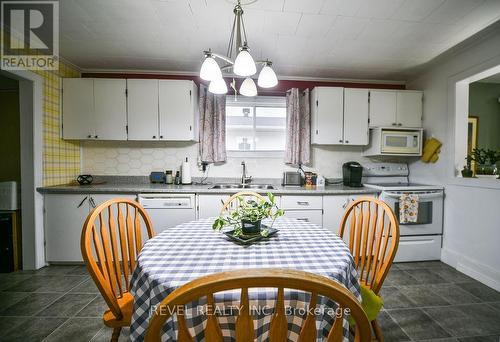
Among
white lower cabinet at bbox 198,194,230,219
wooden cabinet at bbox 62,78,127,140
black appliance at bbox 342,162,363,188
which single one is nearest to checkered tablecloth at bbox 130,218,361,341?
white lower cabinet at bbox 198,194,230,219

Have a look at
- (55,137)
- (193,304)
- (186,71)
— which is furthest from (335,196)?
(55,137)

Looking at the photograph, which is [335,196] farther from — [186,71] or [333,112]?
[186,71]

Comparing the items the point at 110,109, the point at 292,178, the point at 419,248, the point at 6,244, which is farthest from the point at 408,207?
the point at 6,244

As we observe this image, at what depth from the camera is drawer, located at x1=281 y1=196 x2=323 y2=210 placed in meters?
2.77

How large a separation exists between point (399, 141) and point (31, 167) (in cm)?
448

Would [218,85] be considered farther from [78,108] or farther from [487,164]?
[487,164]

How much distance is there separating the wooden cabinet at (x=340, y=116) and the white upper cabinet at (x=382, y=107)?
0.10m

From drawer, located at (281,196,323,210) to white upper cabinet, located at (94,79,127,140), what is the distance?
222 cm

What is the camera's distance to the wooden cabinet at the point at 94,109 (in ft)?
9.89

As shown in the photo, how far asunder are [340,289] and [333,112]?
306 centimetres

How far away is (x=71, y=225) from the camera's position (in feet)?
8.91

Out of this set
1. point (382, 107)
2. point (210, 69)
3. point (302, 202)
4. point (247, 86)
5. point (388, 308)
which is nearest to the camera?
point (210, 69)

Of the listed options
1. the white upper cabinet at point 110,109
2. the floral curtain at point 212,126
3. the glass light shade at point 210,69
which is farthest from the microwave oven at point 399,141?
the white upper cabinet at point 110,109

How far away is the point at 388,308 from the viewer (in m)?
1.98
